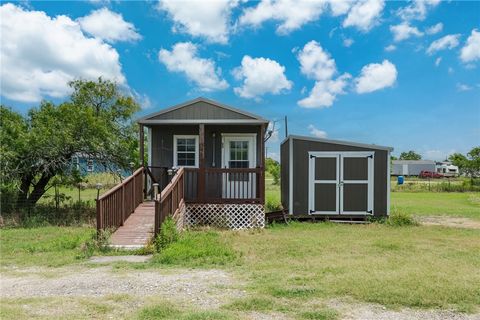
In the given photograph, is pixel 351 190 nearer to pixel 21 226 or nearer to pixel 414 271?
pixel 414 271

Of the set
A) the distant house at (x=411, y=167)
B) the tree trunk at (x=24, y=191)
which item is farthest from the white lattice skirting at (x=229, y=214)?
the distant house at (x=411, y=167)

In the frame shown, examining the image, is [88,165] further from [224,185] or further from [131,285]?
[131,285]

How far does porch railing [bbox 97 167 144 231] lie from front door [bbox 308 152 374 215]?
5060mm

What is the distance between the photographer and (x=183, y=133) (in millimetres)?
11820

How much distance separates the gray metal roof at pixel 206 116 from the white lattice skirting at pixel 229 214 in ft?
7.59

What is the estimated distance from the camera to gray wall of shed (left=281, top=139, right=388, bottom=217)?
11.6 metres

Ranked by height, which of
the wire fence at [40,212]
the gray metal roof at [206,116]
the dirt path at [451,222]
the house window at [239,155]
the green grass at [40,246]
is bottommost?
the dirt path at [451,222]

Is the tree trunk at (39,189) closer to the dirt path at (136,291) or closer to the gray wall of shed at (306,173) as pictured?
the dirt path at (136,291)

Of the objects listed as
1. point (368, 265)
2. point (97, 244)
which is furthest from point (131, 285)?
point (368, 265)

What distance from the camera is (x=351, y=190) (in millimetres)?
11641

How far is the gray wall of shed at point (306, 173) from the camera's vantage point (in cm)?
1160

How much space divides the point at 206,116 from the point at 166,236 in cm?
412

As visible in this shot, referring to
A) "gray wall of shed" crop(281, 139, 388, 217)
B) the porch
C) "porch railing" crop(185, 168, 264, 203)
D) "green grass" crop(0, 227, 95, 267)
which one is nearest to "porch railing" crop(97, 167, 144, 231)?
the porch

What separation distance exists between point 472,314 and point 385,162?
7922mm
